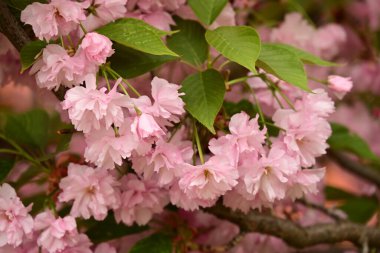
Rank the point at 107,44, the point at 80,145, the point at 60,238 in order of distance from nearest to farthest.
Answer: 1. the point at 107,44
2. the point at 60,238
3. the point at 80,145

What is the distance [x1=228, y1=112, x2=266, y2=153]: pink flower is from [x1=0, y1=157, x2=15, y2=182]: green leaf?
376mm

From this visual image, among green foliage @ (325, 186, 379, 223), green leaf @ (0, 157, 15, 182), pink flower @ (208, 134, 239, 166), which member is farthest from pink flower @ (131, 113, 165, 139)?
green foliage @ (325, 186, 379, 223)

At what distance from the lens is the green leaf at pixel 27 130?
46.9 inches

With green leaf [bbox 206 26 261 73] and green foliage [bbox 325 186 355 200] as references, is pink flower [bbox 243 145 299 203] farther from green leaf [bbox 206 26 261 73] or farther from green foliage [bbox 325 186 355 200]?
green foliage [bbox 325 186 355 200]

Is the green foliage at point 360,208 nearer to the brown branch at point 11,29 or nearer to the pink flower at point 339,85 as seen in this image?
the pink flower at point 339,85

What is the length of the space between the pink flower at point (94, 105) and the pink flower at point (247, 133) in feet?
0.54

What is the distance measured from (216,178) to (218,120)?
14 cm

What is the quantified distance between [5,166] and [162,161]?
0.31 meters

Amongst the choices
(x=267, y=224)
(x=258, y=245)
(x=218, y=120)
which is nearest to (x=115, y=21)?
(x=218, y=120)

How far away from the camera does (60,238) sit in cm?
94

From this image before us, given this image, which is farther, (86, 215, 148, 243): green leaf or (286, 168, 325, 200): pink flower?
(86, 215, 148, 243): green leaf

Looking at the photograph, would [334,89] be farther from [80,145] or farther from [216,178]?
[80,145]

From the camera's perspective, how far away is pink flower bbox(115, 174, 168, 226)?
999 millimetres

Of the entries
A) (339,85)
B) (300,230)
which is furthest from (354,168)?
(339,85)
